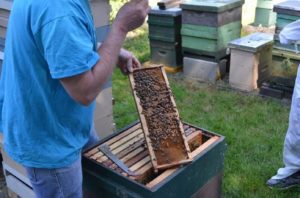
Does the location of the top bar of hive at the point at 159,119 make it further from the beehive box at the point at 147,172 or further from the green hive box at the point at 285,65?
the green hive box at the point at 285,65

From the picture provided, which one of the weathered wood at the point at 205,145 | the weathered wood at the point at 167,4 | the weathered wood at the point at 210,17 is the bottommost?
the weathered wood at the point at 205,145

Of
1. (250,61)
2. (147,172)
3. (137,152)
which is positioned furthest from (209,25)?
(147,172)

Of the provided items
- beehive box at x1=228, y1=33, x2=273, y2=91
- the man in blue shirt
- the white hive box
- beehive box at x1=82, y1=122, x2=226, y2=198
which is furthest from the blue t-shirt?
the white hive box

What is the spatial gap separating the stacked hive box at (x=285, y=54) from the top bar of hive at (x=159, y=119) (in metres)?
2.32

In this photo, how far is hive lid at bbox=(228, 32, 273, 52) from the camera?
4.31 meters

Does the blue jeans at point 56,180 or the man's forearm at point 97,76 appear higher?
the man's forearm at point 97,76

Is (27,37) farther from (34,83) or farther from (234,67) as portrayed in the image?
(234,67)

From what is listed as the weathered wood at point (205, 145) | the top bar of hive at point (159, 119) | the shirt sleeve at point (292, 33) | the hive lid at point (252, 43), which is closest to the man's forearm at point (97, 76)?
the top bar of hive at point (159, 119)

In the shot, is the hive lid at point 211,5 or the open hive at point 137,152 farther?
the hive lid at point 211,5

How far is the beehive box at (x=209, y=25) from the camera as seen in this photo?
14.8 feet

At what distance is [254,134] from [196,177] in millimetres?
1882

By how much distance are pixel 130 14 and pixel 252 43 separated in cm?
317

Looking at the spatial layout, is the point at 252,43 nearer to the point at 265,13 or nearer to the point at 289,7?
the point at 289,7

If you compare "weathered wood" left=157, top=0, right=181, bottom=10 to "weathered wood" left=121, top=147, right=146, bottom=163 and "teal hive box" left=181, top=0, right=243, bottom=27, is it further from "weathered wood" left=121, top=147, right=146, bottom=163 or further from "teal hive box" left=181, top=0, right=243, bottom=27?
"weathered wood" left=121, top=147, right=146, bottom=163
